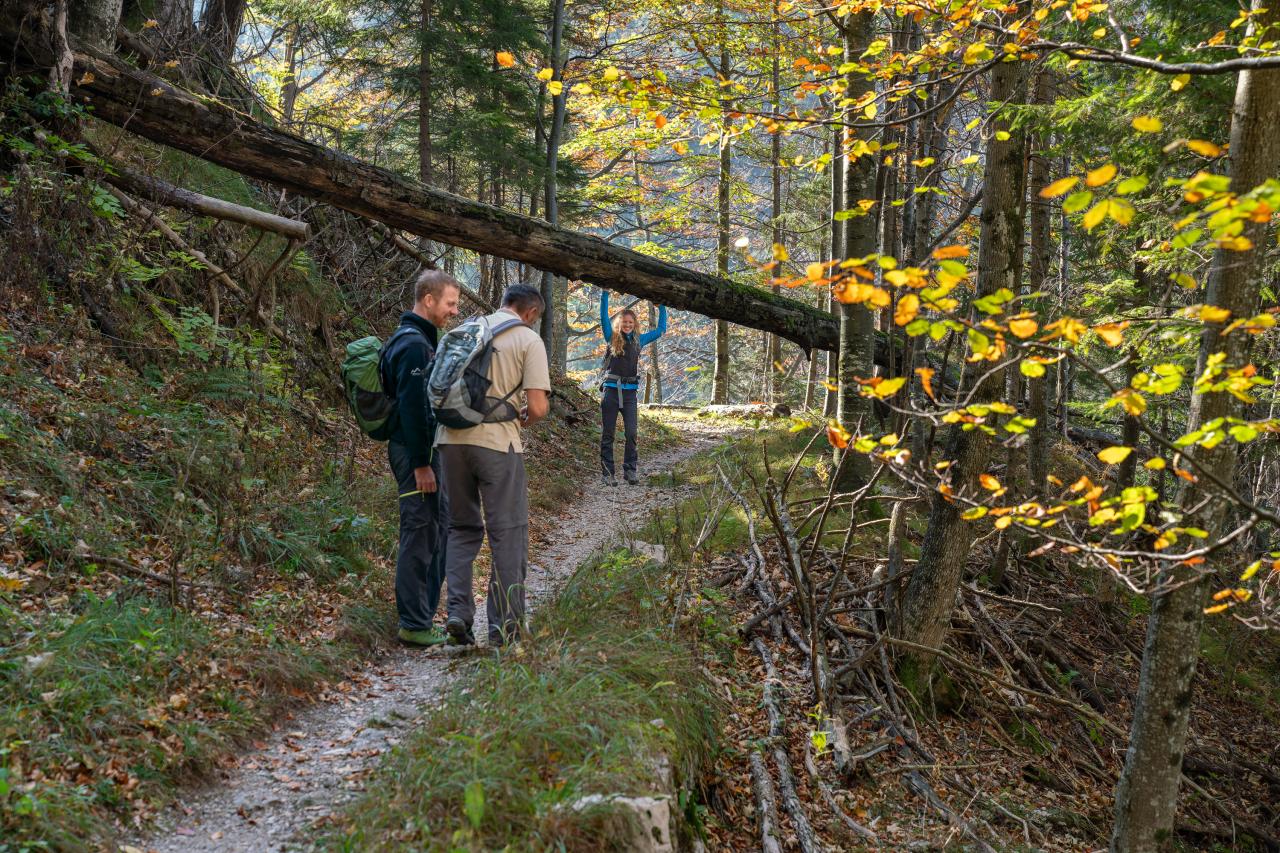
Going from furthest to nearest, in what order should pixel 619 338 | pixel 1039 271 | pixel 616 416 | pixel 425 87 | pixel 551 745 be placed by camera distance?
pixel 425 87
pixel 616 416
pixel 619 338
pixel 1039 271
pixel 551 745

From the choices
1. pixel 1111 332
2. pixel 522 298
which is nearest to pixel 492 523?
pixel 522 298

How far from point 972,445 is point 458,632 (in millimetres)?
3802

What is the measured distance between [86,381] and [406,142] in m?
13.2

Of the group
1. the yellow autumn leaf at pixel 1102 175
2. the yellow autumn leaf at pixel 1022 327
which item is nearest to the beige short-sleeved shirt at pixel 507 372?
the yellow autumn leaf at pixel 1022 327

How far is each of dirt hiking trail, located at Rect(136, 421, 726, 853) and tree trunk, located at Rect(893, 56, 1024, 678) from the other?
2969 millimetres

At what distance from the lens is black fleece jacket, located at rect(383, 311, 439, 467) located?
5629 millimetres

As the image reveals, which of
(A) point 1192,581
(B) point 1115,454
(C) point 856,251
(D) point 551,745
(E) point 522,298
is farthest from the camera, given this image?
(C) point 856,251

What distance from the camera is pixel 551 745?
3.78 m

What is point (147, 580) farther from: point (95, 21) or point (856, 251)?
point (856, 251)

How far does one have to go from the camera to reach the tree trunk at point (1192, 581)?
4.10 metres

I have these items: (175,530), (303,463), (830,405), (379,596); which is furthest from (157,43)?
(830,405)

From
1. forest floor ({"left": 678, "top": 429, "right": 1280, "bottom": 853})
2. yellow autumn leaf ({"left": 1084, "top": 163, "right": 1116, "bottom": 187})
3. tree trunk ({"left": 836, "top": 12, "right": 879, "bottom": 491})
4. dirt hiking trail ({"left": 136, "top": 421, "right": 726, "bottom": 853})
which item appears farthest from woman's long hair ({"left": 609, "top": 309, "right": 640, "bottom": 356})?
yellow autumn leaf ({"left": 1084, "top": 163, "right": 1116, "bottom": 187})

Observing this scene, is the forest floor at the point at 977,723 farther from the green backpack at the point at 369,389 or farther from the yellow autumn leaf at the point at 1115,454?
the green backpack at the point at 369,389

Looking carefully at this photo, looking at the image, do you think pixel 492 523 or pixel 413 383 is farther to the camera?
pixel 413 383
